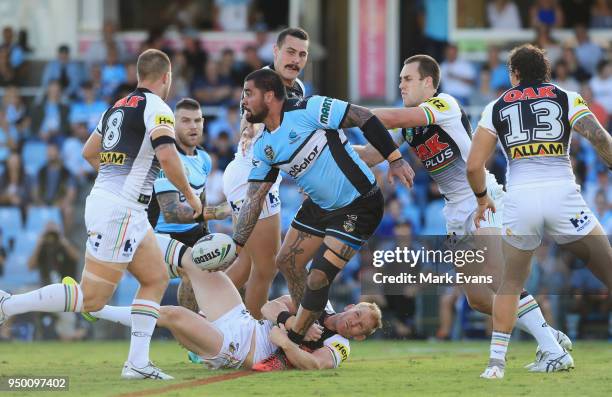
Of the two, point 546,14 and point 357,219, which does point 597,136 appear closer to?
point 357,219

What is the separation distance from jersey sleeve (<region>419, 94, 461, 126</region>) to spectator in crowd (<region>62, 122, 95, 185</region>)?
8788mm

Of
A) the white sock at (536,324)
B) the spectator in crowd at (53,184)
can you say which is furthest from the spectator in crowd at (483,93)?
the white sock at (536,324)

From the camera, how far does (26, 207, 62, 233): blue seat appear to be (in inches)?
686

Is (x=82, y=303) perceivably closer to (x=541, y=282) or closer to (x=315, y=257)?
(x=315, y=257)

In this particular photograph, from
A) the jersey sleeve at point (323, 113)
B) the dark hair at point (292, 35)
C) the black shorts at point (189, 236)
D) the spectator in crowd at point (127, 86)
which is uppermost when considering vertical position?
the dark hair at point (292, 35)

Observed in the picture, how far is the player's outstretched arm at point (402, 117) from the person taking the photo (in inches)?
387

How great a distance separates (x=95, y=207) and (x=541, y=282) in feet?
24.6

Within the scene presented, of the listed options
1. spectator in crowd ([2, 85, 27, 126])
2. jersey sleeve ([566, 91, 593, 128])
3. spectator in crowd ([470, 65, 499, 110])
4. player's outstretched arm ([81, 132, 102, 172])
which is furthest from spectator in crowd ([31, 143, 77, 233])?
jersey sleeve ([566, 91, 593, 128])

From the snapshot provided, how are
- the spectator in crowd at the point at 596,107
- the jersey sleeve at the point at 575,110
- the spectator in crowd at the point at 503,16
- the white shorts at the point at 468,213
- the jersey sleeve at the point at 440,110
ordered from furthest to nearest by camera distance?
1. the spectator in crowd at the point at 503,16
2. the spectator in crowd at the point at 596,107
3. the white shorts at the point at 468,213
4. the jersey sleeve at the point at 440,110
5. the jersey sleeve at the point at 575,110

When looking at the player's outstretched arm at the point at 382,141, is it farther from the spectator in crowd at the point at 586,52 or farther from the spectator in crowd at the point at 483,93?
the spectator in crowd at the point at 586,52

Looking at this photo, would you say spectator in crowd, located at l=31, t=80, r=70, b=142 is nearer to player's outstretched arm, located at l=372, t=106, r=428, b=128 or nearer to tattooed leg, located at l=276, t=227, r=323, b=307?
tattooed leg, located at l=276, t=227, r=323, b=307

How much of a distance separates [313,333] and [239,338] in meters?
0.61

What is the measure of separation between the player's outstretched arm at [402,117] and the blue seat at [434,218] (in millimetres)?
6905

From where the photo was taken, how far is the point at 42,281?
53.5ft
